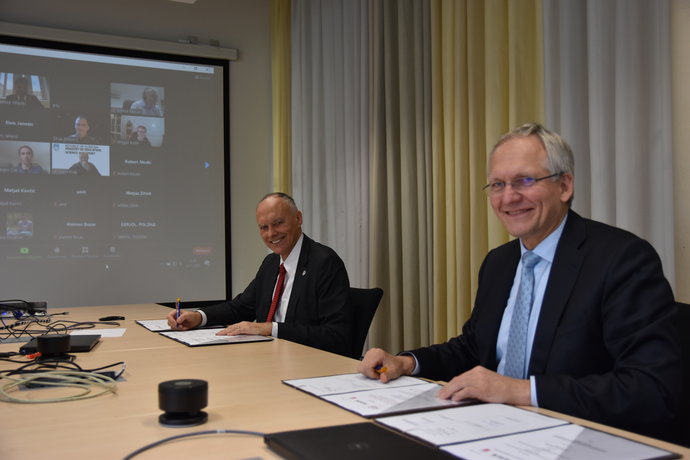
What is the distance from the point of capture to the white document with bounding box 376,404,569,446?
1.17 meters

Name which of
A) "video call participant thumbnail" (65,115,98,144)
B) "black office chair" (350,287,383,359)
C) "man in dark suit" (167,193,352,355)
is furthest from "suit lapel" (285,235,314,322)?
"video call participant thumbnail" (65,115,98,144)

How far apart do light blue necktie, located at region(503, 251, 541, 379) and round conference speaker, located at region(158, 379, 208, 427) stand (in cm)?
89

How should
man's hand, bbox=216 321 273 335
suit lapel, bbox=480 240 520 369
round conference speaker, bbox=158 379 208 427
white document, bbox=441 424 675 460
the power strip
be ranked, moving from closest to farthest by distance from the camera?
white document, bbox=441 424 675 460
round conference speaker, bbox=158 379 208 427
suit lapel, bbox=480 240 520 369
man's hand, bbox=216 321 273 335
the power strip

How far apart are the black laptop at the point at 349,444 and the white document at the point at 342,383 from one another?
351 mm

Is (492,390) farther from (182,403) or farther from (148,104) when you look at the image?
(148,104)

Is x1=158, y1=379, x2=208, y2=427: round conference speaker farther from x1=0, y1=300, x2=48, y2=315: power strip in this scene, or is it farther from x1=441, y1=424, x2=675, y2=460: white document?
x1=0, y1=300, x2=48, y2=315: power strip

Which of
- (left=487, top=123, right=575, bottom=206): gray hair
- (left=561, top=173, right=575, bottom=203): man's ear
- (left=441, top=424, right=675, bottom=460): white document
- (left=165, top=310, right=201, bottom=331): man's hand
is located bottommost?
(left=165, top=310, right=201, bottom=331): man's hand

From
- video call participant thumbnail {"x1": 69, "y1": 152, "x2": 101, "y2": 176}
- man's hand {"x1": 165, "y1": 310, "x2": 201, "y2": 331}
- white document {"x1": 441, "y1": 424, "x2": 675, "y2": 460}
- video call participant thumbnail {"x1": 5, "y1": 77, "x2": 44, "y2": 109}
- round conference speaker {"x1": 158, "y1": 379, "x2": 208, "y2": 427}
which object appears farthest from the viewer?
video call participant thumbnail {"x1": 69, "y1": 152, "x2": 101, "y2": 176}

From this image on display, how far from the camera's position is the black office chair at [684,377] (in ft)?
5.29

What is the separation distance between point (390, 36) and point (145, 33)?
2285mm

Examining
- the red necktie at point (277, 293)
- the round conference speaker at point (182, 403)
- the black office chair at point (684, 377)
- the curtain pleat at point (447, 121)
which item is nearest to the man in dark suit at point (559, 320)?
the black office chair at point (684, 377)

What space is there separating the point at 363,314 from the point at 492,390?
163 cm

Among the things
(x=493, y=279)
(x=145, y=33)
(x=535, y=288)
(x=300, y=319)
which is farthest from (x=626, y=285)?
(x=145, y=33)

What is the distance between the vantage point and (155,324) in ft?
10.5
